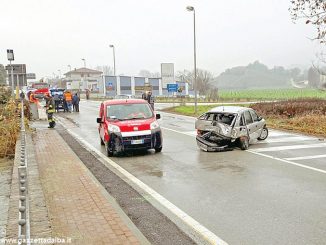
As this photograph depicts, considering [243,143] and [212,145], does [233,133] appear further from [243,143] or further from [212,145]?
[212,145]

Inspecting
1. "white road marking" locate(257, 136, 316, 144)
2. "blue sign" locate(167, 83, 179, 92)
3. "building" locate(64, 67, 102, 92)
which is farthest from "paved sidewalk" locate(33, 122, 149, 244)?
"building" locate(64, 67, 102, 92)

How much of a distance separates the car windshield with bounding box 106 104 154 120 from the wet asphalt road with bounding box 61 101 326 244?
1236mm

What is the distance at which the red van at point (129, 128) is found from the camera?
12.0 m

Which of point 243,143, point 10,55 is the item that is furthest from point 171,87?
point 243,143

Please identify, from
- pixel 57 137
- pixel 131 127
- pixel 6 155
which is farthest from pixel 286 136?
pixel 6 155

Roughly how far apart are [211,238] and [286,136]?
11.8 meters

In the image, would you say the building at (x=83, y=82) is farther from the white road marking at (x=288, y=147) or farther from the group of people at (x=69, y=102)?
the white road marking at (x=288, y=147)

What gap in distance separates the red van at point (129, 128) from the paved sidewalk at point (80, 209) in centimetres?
149

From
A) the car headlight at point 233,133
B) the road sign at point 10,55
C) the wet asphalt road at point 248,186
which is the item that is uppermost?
the road sign at point 10,55

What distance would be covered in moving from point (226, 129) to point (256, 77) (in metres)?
161

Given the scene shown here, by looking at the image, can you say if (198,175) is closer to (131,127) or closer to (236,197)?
(236,197)

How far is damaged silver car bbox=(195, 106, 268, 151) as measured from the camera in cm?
1271

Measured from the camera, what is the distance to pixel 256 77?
169 meters

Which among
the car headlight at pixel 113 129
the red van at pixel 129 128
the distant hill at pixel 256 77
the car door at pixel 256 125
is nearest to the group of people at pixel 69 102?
the red van at pixel 129 128
